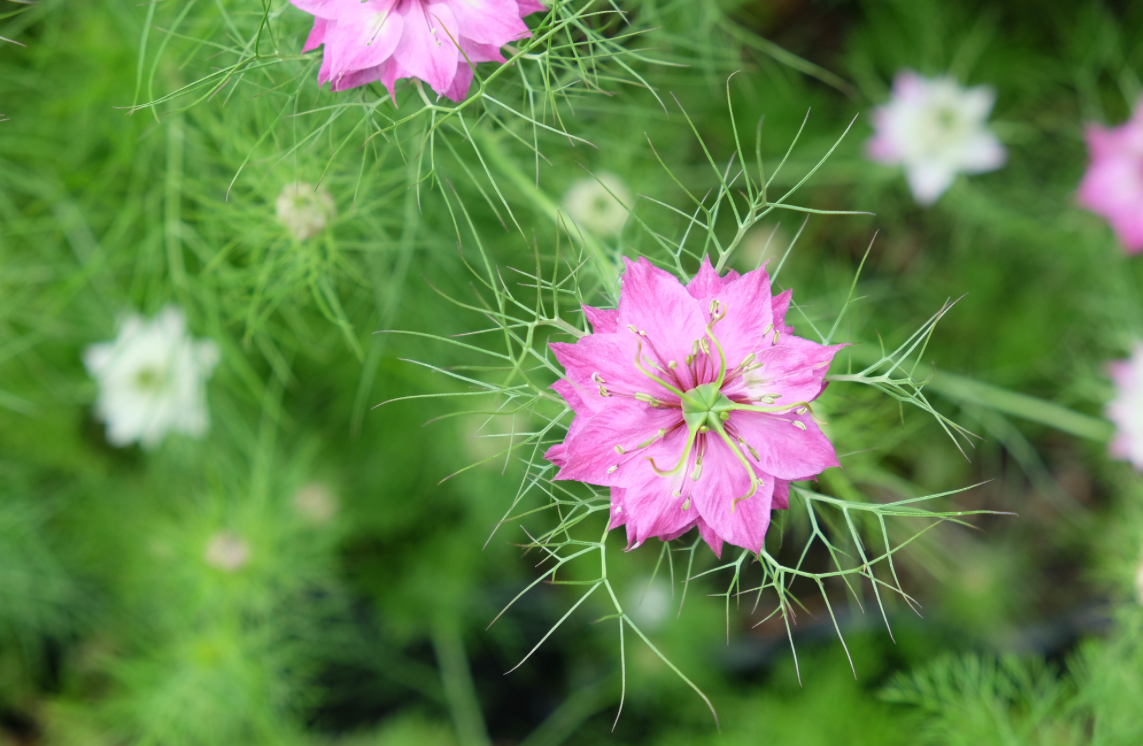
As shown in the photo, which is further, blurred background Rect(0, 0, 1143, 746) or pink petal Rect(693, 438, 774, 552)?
blurred background Rect(0, 0, 1143, 746)

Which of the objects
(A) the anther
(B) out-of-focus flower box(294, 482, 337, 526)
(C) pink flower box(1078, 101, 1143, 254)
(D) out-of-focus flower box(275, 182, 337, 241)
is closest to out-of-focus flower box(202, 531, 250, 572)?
(B) out-of-focus flower box(294, 482, 337, 526)

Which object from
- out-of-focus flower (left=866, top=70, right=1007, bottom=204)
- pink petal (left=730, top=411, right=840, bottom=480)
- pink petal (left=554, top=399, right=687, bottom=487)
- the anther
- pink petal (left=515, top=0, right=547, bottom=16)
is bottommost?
pink petal (left=730, top=411, right=840, bottom=480)

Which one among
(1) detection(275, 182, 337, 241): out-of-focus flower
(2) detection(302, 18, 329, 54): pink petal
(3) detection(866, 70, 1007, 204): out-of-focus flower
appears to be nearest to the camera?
(2) detection(302, 18, 329, 54): pink petal

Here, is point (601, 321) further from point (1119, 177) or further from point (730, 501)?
point (1119, 177)

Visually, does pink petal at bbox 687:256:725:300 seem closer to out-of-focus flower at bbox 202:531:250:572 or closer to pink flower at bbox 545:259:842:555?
pink flower at bbox 545:259:842:555

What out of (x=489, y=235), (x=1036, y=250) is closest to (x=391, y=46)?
(x=489, y=235)

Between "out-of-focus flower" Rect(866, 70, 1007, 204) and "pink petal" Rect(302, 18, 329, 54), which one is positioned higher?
"out-of-focus flower" Rect(866, 70, 1007, 204)

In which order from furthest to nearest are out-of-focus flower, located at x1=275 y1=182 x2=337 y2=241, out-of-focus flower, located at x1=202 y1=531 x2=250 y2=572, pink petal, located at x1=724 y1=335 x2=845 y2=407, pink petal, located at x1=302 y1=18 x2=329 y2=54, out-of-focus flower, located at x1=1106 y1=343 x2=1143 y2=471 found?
out-of-focus flower, located at x1=202 y1=531 x2=250 y2=572 < out-of-focus flower, located at x1=1106 y1=343 x2=1143 y2=471 < out-of-focus flower, located at x1=275 y1=182 x2=337 y2=241 < pink petal, located at x1=302 y1=18 x2=329 y2=54 < pink petal, located at x1=724 y1=335 x2=845 y2=407
